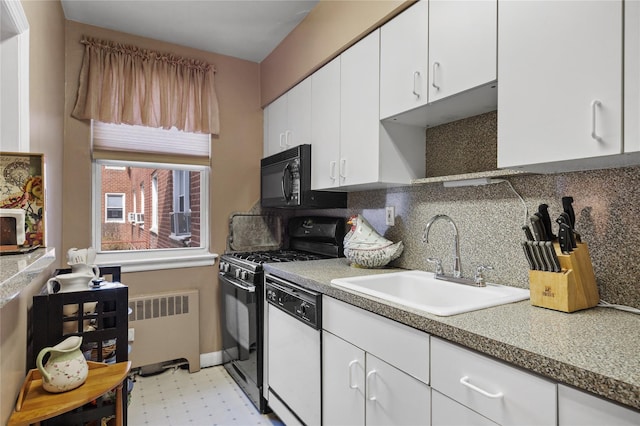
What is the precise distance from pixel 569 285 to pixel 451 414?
0.56 meters

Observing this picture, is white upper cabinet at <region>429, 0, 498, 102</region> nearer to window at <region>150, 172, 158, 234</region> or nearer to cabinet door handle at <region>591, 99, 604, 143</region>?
cabinet door handle at <region>591, 99, 604, 143</region>

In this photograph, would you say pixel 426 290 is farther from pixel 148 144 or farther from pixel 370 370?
pixel 148 144

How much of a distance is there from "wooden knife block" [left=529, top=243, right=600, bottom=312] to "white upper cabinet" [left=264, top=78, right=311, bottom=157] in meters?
1.70

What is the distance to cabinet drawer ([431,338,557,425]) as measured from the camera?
0.86 metres

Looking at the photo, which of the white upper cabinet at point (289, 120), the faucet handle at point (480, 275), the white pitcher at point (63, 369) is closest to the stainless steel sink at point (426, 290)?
the faucet handle at point (480, 275)

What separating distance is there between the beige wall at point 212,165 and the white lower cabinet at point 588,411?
2660mm

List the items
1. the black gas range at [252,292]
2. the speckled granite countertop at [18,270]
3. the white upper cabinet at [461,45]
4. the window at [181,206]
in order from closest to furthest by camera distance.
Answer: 1. the speckled granite countertop at [18,270]
2. the white upper cabinet at [461,45]
3. the black gas range at [252,292]
4. the window at [181,206]

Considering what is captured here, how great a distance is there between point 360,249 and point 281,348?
733 millimetres

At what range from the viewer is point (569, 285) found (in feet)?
3.79

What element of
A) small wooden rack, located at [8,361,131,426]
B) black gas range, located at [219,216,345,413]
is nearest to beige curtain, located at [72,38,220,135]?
black gas range, located at [219,216,345,413]

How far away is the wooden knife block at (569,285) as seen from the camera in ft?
3.80

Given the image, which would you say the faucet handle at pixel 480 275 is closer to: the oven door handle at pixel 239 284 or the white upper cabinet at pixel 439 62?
the white upper cabinet at pixel 439 62

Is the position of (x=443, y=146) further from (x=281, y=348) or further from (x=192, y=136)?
(x=192, y=136)

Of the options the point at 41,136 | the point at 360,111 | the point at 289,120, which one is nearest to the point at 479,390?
the point at 360,111
